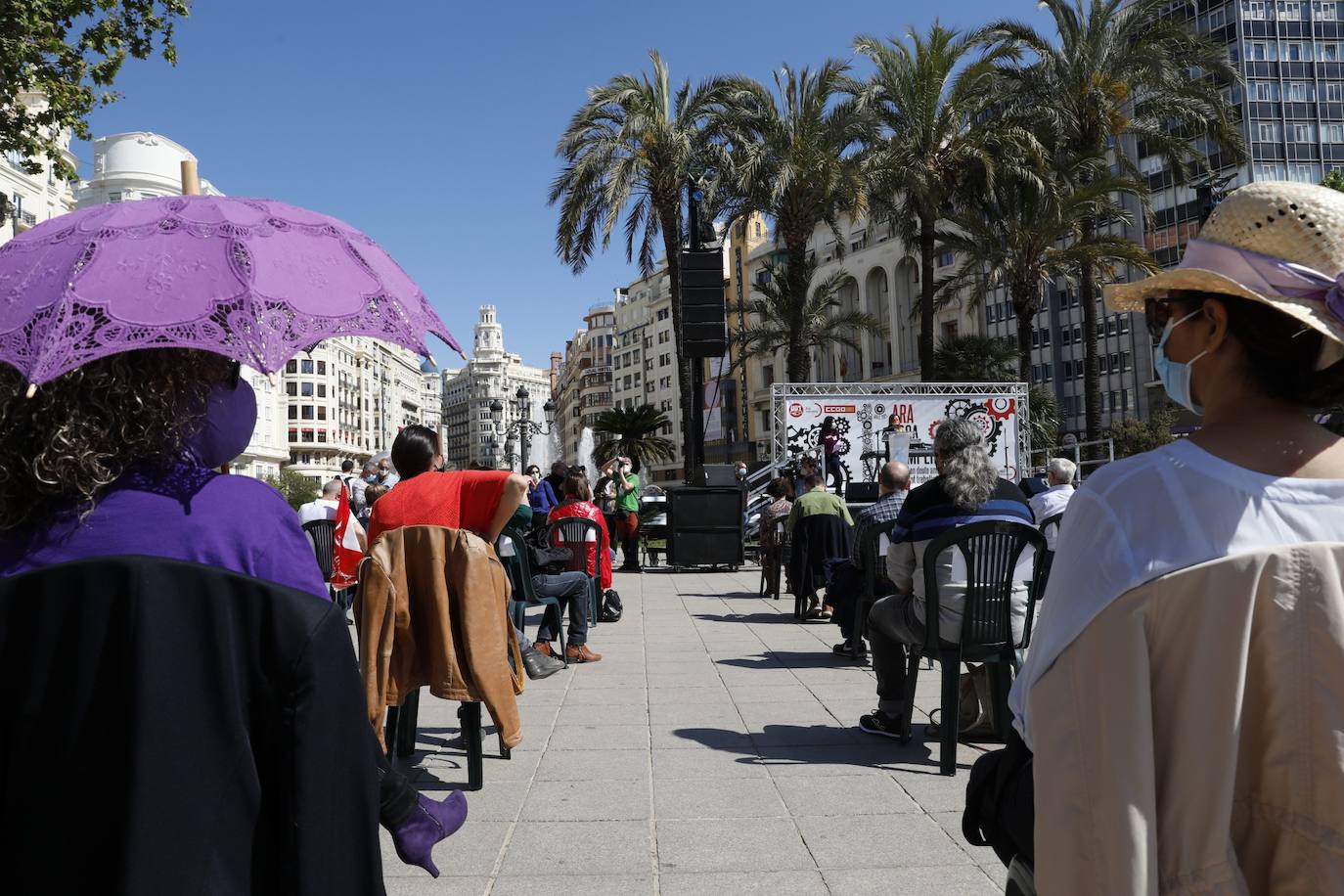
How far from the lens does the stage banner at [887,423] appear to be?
22.3 metres

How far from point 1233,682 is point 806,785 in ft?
11.3

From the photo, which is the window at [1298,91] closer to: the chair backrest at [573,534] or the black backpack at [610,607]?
the black backpack at [610,607]

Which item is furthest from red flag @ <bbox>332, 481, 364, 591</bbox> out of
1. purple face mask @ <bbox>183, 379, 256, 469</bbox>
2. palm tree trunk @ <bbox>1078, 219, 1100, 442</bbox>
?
palm tree trunk @ <bbox>1078, 219, 1100, 442</bbox>

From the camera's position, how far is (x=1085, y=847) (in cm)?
147

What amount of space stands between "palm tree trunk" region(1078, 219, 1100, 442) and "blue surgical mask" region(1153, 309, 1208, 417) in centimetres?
2245

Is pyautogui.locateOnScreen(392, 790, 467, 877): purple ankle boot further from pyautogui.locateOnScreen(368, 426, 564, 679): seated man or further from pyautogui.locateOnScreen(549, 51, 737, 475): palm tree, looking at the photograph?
pyautogui.locateOnScreen(549, 51, 737, 475): palm tree

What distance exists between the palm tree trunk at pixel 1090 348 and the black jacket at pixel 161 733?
76.6 feet

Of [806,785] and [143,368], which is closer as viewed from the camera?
[143,368]

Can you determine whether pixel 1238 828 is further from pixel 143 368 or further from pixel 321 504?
pixel 321 504

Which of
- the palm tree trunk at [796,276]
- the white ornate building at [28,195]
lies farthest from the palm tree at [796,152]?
the white ornate building at [28,195]

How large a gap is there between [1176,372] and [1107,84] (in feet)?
77.2

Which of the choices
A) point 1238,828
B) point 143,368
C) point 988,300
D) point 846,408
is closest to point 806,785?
point 1238,828

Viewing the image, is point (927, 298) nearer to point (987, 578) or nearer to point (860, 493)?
point (860, 493)

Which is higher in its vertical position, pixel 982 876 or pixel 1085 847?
pixel 1085 847
